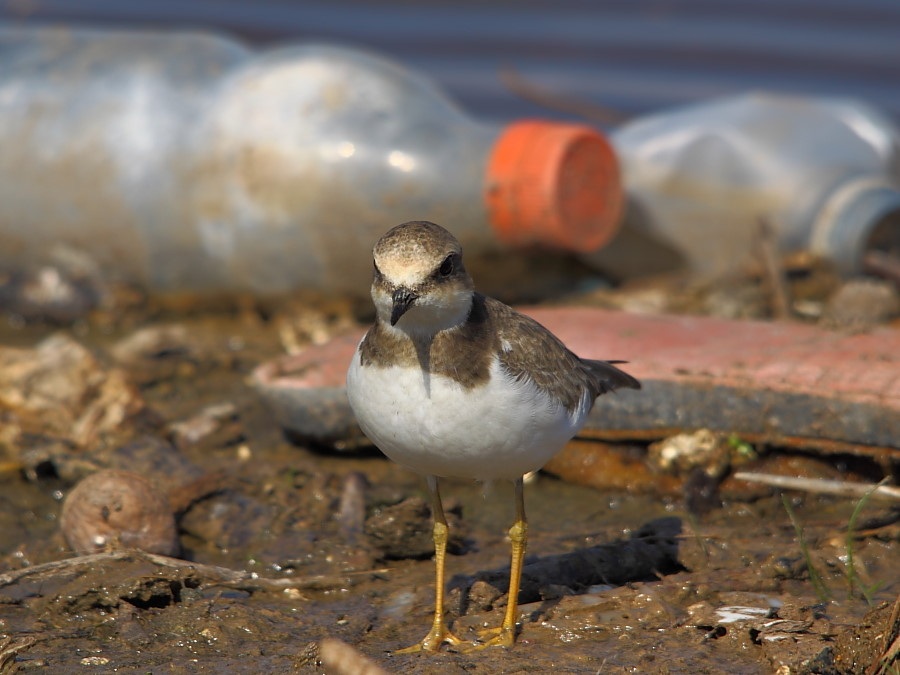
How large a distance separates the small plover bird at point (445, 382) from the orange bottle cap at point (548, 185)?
8.08 feet

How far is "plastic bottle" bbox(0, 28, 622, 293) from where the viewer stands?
610 cm

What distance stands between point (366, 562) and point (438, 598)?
1.83 ft

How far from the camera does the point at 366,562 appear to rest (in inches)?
163

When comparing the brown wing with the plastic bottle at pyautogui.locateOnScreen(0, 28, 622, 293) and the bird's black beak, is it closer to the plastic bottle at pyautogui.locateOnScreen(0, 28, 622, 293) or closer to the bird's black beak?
the bird's black beak

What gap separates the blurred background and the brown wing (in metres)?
5.79

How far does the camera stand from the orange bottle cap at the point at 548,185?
234 inches

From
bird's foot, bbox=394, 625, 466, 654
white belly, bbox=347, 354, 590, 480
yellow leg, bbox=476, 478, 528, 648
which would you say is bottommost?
bird's foot, bbox=394, 625, 466, 654

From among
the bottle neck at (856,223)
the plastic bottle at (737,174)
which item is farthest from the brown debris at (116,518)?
the bottle neck at (856,223)

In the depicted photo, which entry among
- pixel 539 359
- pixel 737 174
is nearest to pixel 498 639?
pixel 539 359

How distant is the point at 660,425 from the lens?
4.57 meters

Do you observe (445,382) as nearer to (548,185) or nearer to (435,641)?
(435,641)

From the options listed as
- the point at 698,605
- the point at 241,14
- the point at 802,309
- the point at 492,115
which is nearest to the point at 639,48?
the point at 492,115

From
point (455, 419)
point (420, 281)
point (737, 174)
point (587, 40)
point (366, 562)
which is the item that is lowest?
point (366, 562)

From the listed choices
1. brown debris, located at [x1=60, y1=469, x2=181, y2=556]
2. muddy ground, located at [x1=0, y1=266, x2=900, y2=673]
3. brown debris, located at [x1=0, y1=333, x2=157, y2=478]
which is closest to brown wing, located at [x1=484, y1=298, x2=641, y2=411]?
muddy ground, located at [x1=0, y1=266, x2=900, y2=673]
